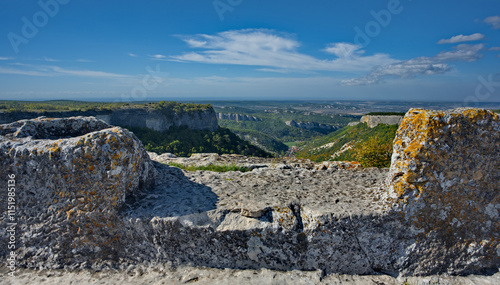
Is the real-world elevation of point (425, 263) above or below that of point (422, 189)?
below

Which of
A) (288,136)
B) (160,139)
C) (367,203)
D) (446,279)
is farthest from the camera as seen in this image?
(288,136)

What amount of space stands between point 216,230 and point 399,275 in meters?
3.79

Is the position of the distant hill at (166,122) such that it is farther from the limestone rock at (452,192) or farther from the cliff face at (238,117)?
the cliff face at (238,117)

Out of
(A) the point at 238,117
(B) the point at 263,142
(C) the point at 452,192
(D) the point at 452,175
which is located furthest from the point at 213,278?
(A) the point at 238,117

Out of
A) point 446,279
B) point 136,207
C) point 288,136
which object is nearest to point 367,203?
point 446,279

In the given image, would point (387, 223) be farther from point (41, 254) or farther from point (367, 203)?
point (41, 254)

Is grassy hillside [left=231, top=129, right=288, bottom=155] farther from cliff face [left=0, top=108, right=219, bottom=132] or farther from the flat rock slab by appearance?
the flat rock slab

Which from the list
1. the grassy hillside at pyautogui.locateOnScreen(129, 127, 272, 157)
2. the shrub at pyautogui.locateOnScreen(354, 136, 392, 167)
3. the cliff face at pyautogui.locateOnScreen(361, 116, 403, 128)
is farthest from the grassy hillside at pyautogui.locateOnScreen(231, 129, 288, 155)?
the shrub at pyautogui.locateOnScreen(354, 136, 392, 167)

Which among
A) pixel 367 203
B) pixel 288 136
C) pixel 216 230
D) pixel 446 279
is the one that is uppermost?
pixel 367 203

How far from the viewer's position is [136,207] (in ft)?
17.3

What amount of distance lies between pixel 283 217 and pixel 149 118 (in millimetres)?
48937

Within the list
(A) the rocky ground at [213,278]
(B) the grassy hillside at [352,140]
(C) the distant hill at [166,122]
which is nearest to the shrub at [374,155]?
(B) the grassy hillside at [352,140]

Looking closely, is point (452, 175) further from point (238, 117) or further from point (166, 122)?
point (238, 117)

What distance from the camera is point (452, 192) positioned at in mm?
4750
